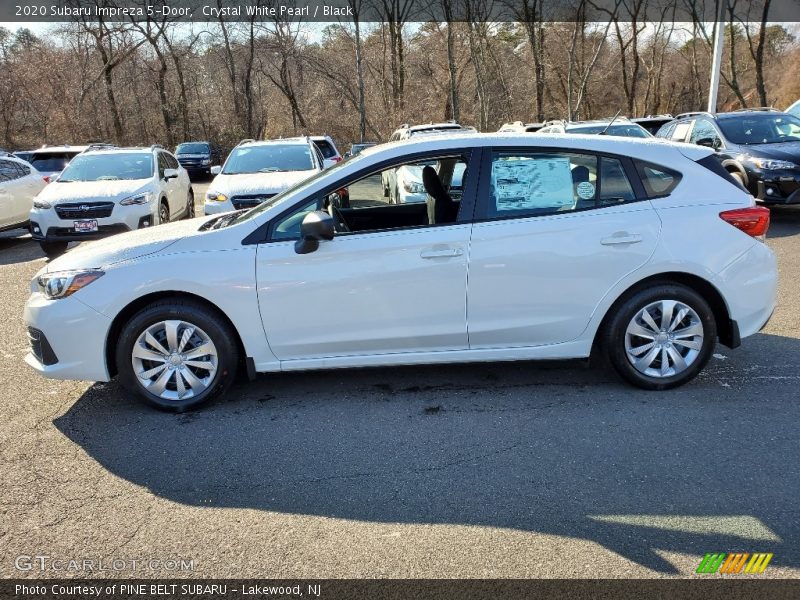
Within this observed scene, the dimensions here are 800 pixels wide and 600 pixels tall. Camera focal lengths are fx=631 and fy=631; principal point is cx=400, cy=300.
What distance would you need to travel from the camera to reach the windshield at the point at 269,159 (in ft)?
34.2

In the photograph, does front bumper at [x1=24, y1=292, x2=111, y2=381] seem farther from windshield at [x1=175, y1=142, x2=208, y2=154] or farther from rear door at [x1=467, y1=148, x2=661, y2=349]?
windshield at [x1=175, y1=142, x2=208, y2=154]

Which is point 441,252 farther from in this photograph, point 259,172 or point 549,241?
point 259,172

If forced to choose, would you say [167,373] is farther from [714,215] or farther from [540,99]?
[540,99]

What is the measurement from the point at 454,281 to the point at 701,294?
5.68 feet

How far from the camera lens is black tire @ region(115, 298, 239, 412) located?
407 centimetres

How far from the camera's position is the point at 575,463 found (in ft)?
11.3

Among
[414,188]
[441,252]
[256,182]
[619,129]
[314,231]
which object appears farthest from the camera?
[619,129]

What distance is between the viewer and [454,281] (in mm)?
4062

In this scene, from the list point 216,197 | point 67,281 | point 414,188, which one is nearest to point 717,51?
point 216,197

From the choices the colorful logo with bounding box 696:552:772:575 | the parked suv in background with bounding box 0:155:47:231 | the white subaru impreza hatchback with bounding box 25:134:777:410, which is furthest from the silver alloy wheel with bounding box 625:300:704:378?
the parked suv in background with bounding box 0:155:47:231

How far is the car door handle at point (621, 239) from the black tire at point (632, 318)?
35 cm

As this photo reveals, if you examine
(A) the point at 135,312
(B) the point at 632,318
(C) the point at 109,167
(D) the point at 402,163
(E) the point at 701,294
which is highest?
(D) the point at 402,163

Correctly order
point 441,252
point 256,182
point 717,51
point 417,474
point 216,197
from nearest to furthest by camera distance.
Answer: point 417,474 < point 441,252 < point 216,197 < point 256,182 < point 717,51

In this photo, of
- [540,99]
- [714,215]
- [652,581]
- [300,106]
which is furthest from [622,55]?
[652,581]
